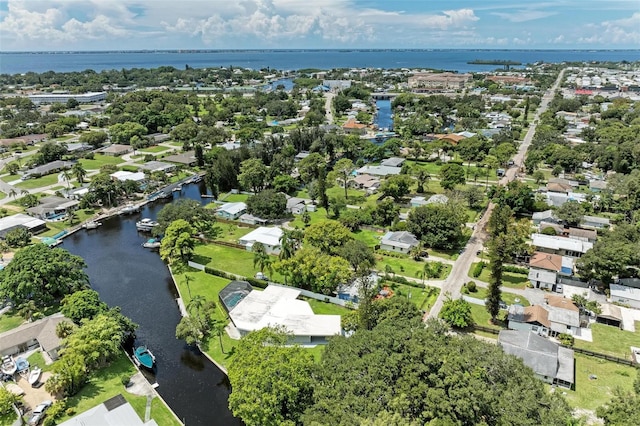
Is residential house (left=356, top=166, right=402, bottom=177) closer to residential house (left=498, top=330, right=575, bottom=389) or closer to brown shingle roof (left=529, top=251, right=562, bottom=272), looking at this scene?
brown shingle roof (left=529, top=251, right=562, bottom=272)

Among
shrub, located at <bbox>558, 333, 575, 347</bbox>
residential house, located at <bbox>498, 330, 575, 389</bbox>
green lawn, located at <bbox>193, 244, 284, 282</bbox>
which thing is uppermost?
residential house, located at <bbox>498, 330, 575, 389</bbox>

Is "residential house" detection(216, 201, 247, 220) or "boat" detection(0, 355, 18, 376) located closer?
"boat" detection(0, 355, 18, 376)

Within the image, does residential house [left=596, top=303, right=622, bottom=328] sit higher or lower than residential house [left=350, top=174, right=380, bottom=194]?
higher

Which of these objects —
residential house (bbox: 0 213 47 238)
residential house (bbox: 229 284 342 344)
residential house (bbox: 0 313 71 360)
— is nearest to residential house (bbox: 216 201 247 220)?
residential house (bbox: 229 284 342 344)

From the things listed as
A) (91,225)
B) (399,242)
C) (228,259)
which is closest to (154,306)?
(228,259)

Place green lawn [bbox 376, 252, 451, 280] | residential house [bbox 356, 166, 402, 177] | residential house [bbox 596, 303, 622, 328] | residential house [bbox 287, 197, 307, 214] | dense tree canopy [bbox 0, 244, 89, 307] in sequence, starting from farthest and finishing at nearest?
residential house [bbox 356, 166, 402, 177] < residential house [bbox 287, 197, 307, 214] < green lawn [bbox 376, 252, 451, 280] < dense tree canopy [bbox 0, 244, 89, 307] < residential house [bbox 596, 303, 622, 328]

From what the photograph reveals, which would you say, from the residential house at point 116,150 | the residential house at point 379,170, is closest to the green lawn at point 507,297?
the residential house at point 379,170
